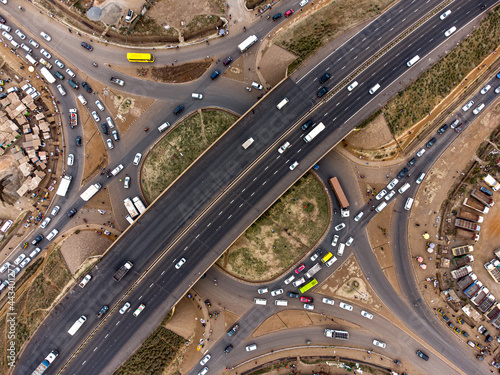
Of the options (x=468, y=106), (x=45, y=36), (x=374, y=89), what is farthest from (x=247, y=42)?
(x=468, y=106)

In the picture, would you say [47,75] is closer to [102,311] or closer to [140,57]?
[140,57]

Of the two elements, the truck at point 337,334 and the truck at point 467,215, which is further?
the truck at point 467,215

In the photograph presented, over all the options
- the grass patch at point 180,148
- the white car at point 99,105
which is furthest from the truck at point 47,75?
the grass patch at point 180,148

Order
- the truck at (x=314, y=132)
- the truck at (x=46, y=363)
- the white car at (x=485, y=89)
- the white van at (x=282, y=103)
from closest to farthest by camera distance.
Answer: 1. the truck at (x=46, y=363)
2. the truck at (x=314, y=132)
3. the white van at (x=282, y=103)
4. the white car at (x=485, y=89)

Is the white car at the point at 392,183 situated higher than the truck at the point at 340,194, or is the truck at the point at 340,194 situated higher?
the white car at the point at 392,183

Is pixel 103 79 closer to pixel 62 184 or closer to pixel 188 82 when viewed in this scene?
pixel 188 82

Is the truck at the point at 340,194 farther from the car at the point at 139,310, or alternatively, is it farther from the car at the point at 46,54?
the car at the point at 46,54

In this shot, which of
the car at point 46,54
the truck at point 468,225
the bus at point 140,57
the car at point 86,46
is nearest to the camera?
the truck at point 468,225
